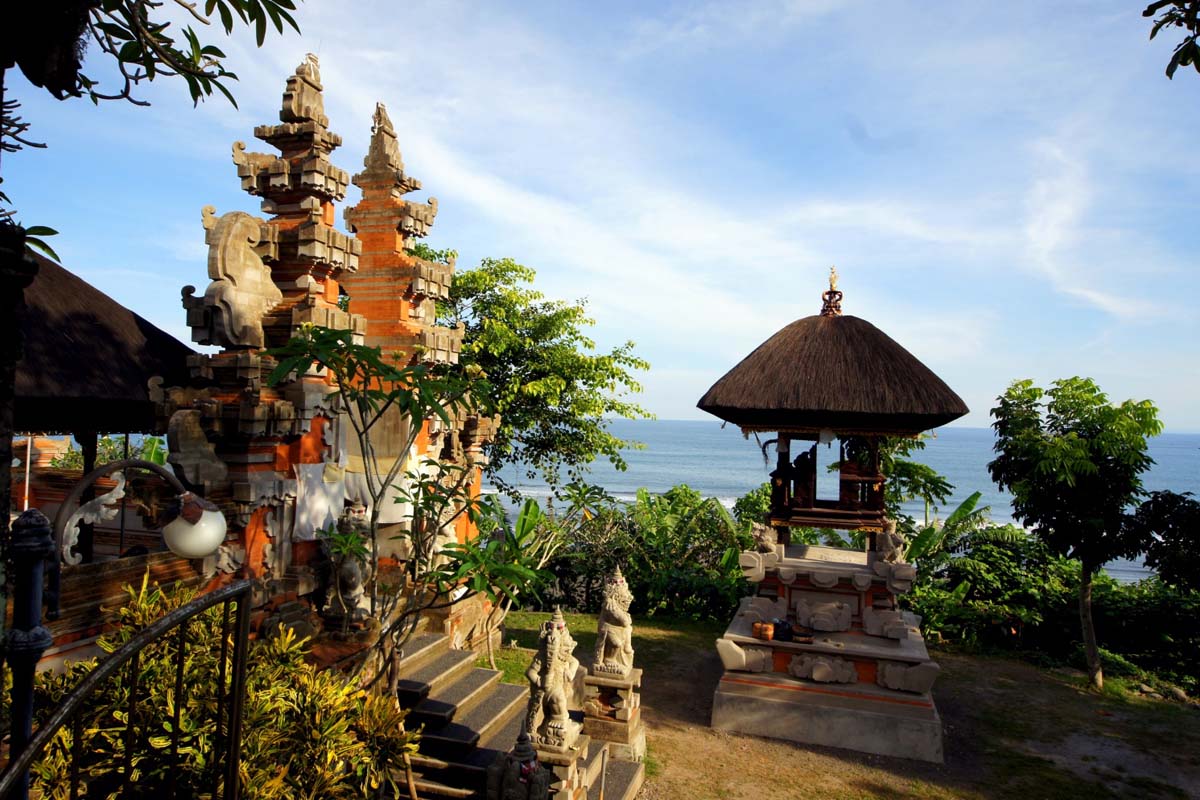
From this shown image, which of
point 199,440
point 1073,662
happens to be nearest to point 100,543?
point 199,440

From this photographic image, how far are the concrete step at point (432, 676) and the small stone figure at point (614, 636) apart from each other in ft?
4.76

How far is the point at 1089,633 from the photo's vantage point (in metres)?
11.8

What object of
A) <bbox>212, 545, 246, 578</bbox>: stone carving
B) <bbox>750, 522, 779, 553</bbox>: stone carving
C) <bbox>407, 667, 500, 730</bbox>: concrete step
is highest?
<bbox>212, 545, 246, 578</bbox>: stone carving

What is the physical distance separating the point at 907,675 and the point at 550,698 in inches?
192

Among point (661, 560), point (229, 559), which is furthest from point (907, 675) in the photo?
point (229, 559)

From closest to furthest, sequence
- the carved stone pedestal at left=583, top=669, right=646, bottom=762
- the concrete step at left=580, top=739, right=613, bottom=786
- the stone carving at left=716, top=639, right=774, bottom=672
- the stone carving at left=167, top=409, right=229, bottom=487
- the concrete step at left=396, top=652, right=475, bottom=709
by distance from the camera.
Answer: the stone carving at left=167, top=409, right=229, bottom=487
the concrete step at left=580, top=739, right=613, bottom=786
the concrete step at left=396, top=652, right=475, bottom=709
the carved stone pedestal at left=583, top=669, right=646, bottom=762
the stone carving at left=716, top=639, right=774, bottom=672

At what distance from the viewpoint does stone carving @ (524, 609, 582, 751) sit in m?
6.74

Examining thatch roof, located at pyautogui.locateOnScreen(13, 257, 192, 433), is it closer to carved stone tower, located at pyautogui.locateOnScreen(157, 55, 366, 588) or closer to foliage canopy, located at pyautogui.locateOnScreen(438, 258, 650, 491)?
carved stone tower, located at pyautogui.locateOnScreen(157, 55, 366, 588)

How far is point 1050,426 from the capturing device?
39.1 feet

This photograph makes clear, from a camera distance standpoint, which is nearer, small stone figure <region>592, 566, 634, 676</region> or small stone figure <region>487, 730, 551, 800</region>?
small stone figure <region>487, 730, 551, 800</region>

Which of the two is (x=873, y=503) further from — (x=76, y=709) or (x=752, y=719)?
(x=76, y=709)

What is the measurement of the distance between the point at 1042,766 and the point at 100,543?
1065 centimetres

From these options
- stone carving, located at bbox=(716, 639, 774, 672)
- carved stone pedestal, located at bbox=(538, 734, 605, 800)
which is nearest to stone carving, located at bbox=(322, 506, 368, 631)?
carved stone pedestal, located at bbox=(538, 734, 605, 800)

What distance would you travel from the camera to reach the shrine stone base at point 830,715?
9125mm
